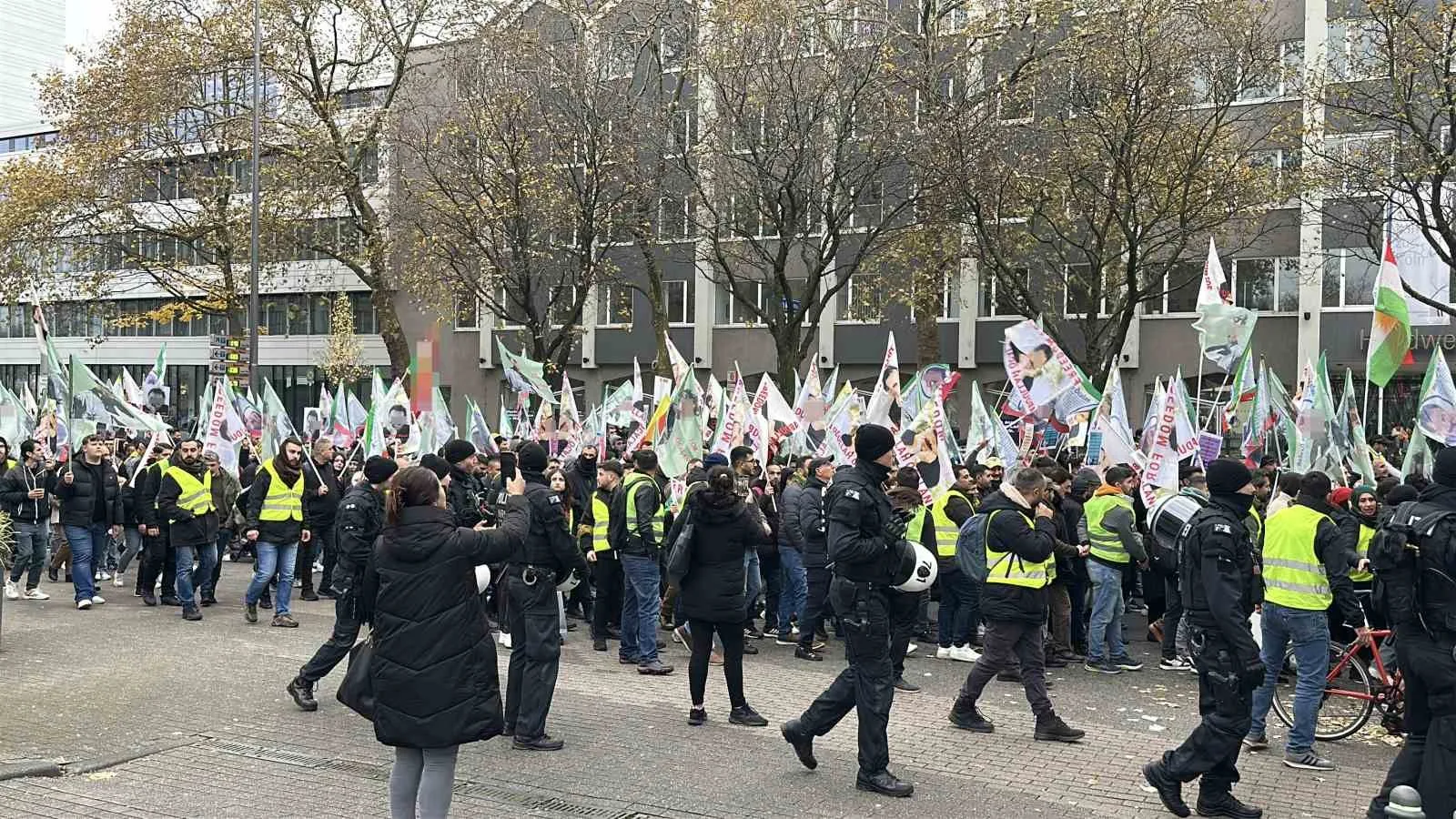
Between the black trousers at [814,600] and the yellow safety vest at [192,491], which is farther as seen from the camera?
the yellow safety vest at [192,491]

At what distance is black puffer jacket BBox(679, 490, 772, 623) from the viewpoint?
8.44 meters

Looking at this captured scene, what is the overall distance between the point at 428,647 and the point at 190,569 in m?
8.45

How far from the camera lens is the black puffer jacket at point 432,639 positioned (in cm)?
536

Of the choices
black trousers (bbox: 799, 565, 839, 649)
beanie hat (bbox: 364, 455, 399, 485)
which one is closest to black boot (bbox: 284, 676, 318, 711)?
beanie hat (bbox: 364, 455, 399, 485)

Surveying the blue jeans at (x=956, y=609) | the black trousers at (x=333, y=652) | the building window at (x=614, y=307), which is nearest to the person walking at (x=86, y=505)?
the black trousers at (x=333, y=652)

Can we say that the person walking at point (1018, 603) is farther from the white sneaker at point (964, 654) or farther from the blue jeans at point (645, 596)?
the blue jeans at point (645, 596)

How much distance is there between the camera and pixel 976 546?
366 inches

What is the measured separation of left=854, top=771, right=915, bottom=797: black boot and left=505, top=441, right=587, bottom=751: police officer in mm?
1914

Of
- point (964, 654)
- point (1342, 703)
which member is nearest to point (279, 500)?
point (964, 654)

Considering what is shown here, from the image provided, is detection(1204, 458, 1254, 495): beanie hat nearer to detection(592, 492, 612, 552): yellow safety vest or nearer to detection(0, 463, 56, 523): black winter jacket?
detection(592, 492, 612, 552): yellow safety vest

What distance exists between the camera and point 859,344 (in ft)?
127

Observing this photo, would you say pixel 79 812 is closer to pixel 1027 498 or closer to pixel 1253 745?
pixel 1027 498

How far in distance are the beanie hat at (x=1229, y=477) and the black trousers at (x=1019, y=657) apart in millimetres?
1858

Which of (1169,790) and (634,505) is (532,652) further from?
(1169,790)
